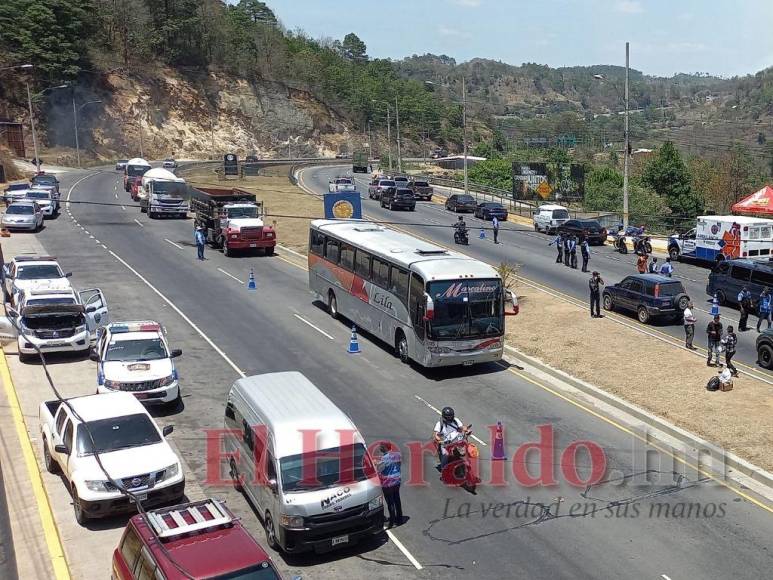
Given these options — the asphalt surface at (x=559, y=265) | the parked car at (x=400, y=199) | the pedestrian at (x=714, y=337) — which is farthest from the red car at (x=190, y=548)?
the parked car at (x=400, y=199)

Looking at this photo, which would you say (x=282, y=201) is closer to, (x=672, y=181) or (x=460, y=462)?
(x=672, y=181)

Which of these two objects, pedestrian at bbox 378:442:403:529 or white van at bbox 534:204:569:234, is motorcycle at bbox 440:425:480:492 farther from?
white van at bbox 534:204:569:234

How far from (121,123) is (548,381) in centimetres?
10456

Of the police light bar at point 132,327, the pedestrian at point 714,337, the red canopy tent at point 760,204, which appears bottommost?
the pedestrian at point 714,337

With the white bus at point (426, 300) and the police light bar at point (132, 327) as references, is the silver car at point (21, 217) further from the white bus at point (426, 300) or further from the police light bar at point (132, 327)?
the police light bar at point (132, 327)

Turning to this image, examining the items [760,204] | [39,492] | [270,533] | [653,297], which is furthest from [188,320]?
[760,204]

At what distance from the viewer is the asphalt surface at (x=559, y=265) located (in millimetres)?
28656

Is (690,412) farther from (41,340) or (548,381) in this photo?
(41,340)

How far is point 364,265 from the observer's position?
86.2 ft

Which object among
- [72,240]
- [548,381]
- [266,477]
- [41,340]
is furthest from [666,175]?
[266,477]

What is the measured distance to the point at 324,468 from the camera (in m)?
12.9

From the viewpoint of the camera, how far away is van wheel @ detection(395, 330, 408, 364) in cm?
2347

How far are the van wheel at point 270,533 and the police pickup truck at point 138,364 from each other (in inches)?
265

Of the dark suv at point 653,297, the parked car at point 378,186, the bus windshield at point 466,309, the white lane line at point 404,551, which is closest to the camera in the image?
the white lane line at point 404,551
